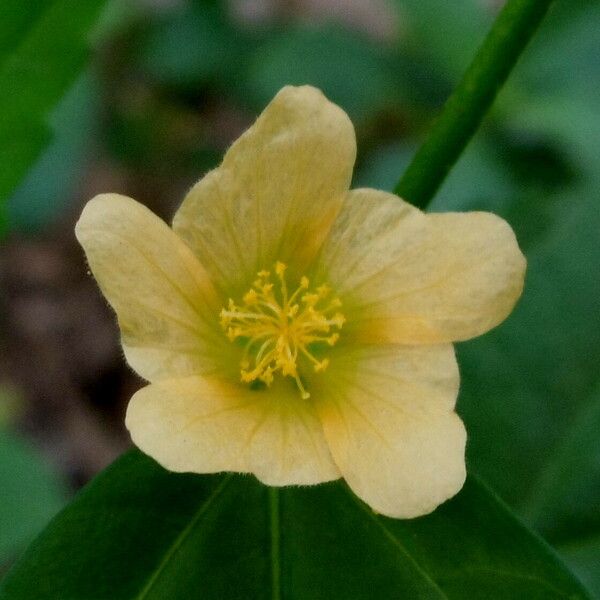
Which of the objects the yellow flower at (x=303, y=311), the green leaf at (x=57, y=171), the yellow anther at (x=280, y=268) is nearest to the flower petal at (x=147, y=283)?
the yellow flower at (x=303, y=311)

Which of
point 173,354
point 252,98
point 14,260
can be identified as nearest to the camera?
point 173,354

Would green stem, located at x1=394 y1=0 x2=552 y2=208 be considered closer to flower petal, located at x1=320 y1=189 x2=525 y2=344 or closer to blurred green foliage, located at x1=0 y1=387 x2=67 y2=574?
flower petal, located at x1=320 y1=189 x2=525 y2=344

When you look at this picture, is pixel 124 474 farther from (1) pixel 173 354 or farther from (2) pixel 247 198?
(2) pixel 247 198

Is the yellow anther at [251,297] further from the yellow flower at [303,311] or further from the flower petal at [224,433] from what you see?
the flower petal at [224,433]

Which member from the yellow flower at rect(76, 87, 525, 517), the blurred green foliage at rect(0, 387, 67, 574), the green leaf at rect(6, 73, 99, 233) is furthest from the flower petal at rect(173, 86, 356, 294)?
the green leaf at rect(6, 73, 99, 233)

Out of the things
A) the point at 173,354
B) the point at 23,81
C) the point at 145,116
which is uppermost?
the point at 23,81

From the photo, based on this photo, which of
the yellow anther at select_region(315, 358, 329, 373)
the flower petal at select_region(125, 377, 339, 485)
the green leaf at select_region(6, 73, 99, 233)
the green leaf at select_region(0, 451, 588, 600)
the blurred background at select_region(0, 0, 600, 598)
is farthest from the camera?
the green leaf at select_region(6, 73, 99, 233)

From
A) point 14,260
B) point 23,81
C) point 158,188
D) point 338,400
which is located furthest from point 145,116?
point 338,400
